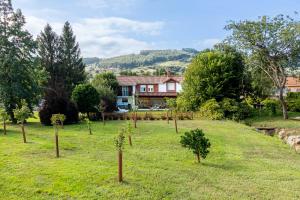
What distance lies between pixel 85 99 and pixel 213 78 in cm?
1504

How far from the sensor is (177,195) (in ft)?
31.5

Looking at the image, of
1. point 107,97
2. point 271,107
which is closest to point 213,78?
point 271,107

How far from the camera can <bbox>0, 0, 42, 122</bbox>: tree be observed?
28109mm

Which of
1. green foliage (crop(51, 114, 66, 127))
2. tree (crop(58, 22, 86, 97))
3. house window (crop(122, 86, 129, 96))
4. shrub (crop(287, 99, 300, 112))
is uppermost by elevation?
tree (crop(58, 22, 86, 97))

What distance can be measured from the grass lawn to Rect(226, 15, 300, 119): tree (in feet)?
64.8

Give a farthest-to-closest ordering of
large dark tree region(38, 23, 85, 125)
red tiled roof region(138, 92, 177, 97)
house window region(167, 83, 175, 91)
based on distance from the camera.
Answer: house window region(167, 83, 175, 91) → red tiled roof region(138, 92, 177, 97) → large dark tree region(38, 23, 85, 125)

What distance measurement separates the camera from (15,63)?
93.1ft

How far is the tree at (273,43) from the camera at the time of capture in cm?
3453

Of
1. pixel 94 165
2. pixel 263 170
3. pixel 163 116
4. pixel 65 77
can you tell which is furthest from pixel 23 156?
pixel 65 77

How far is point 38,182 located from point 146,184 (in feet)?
11.4

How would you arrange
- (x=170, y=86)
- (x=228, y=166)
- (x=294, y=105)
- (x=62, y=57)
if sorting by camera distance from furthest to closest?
(x=170, y=86) < (x=62, y=57) < (x=294, y=105) < (x=228, y=166)

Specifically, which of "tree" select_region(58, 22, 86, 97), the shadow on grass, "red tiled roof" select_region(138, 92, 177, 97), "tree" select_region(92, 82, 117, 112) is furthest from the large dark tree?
the shadow on grass

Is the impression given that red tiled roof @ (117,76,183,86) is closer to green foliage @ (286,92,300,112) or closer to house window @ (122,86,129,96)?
house window @ (122,86,129,96)

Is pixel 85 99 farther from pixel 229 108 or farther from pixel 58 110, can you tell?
pixel 229 108
